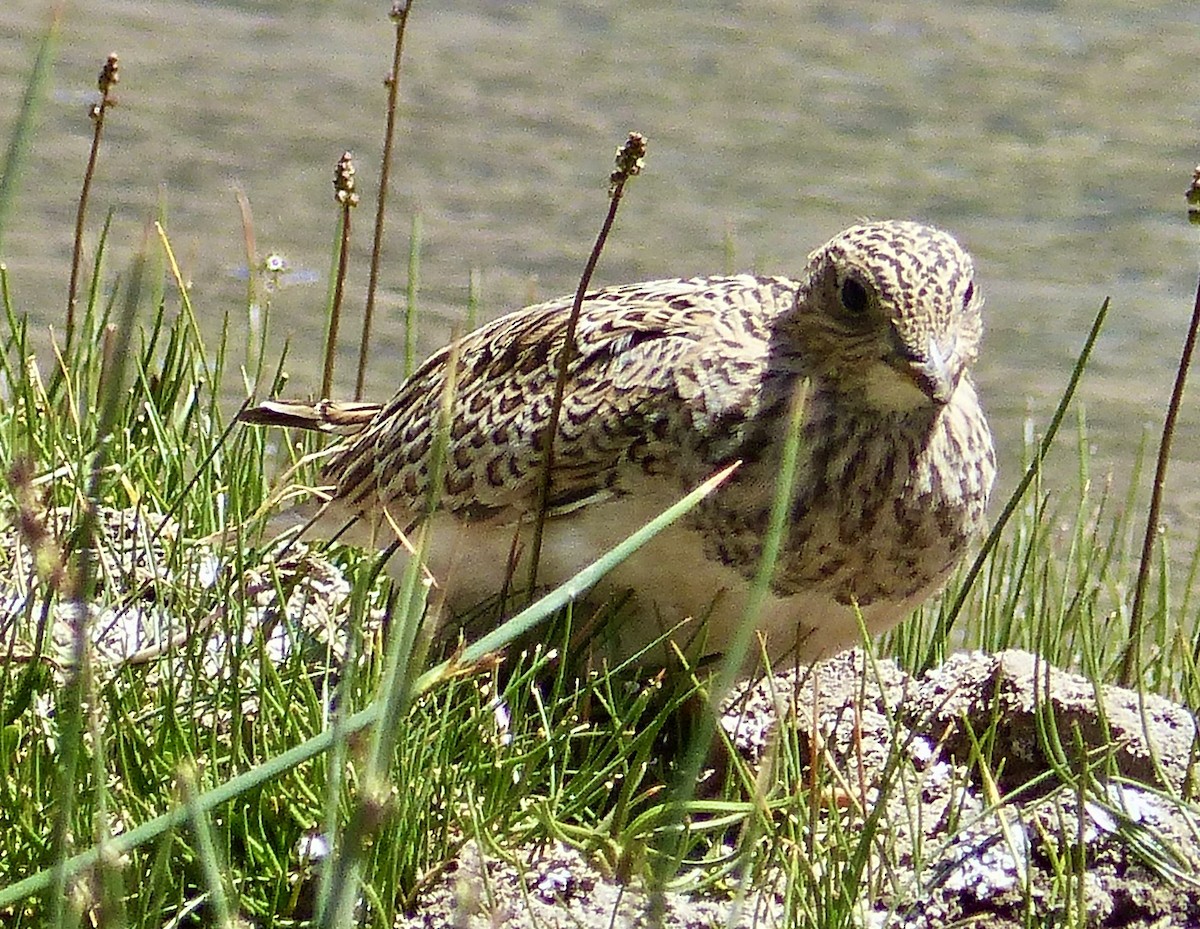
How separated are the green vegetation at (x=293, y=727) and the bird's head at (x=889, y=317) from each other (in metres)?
0.27

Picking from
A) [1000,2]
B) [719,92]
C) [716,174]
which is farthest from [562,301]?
[1000,2]

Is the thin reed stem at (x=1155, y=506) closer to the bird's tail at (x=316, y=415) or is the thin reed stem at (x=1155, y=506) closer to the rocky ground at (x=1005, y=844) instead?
the rocky ground at (x=1005, y=844)

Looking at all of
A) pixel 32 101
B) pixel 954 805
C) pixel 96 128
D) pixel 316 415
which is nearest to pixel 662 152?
pixel 316 415

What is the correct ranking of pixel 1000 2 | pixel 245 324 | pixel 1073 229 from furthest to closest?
pixel 1000 2 → pixel 1073 229 → pixel 245 324

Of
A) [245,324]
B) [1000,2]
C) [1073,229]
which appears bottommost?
[245,324]

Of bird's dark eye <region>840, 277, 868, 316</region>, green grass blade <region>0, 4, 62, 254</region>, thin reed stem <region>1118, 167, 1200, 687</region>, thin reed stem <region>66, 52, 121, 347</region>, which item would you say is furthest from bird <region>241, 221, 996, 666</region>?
green grass blade <region>0, 4, 62, 254</region>

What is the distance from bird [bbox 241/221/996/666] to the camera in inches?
155

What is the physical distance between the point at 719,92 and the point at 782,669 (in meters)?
5.64

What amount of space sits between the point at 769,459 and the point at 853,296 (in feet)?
1.08

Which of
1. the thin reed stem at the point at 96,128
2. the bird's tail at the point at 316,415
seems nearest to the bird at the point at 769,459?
the bird's tail at the point at 316,415

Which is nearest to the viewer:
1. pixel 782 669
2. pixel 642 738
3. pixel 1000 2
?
pixel 642 738

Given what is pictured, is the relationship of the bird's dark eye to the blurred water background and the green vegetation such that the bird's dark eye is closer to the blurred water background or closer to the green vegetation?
the green vegetation

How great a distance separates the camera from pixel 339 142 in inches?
349

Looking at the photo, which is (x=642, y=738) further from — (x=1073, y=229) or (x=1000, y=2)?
(x=1000, y=2)
